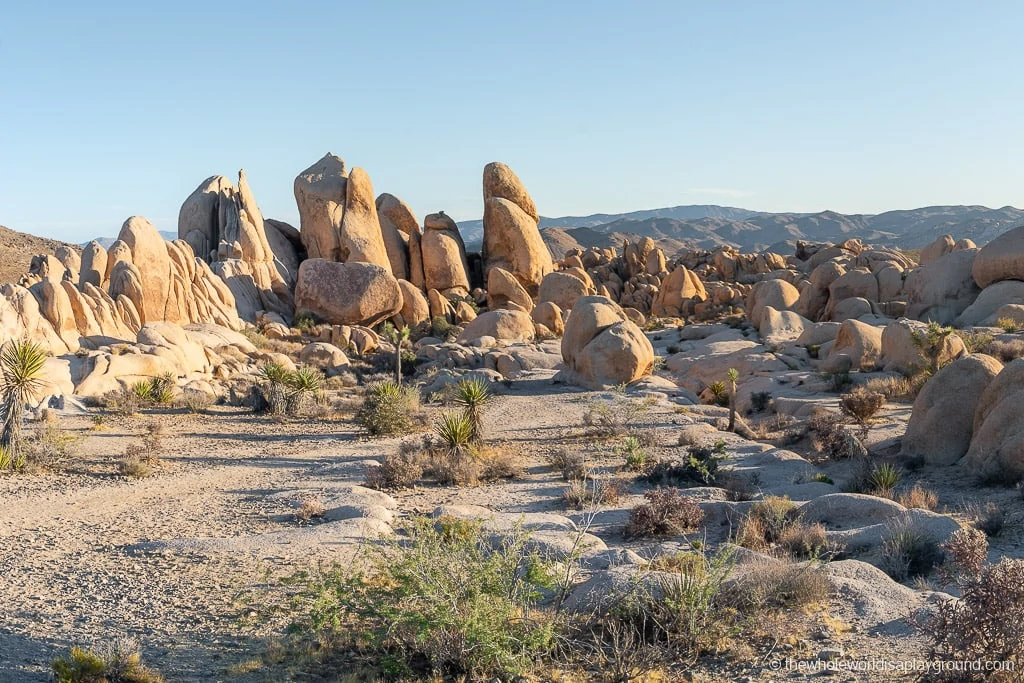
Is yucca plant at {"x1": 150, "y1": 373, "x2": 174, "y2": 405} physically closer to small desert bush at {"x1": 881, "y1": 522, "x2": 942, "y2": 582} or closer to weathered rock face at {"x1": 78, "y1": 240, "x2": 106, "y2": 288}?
weathered rock face at {"x1": 78, "y1": 240, "x2": 106, "y2": 288}

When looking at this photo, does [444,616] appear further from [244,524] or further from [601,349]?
[601,349]

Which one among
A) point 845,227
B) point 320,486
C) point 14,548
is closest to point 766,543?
point 320,486

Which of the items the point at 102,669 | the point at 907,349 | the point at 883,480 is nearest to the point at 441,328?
the point at 907,349

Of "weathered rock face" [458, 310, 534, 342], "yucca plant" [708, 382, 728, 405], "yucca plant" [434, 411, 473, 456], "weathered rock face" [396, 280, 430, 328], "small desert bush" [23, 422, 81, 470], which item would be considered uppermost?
"weathered rock face" [396, 280, 430, 328]

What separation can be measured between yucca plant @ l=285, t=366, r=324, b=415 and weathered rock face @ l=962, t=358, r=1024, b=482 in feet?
48.7

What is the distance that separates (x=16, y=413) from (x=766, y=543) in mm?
12595

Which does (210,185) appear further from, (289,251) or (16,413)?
(16,413)

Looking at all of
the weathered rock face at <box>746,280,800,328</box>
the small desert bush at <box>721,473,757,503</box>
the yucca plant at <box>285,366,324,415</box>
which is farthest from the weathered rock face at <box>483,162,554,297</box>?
the small desert bush at <box>721,473,757,503</box>

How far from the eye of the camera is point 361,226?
135ft

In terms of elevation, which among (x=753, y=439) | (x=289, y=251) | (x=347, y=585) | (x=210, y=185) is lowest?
(x=753, y=439)

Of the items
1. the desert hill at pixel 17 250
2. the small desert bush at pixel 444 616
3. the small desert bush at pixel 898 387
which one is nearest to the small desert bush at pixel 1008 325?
the small desert bush at pixel 898 387

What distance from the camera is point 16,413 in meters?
14.3

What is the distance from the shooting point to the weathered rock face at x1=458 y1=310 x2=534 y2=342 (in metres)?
34.4

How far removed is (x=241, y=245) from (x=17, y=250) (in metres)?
37.3
